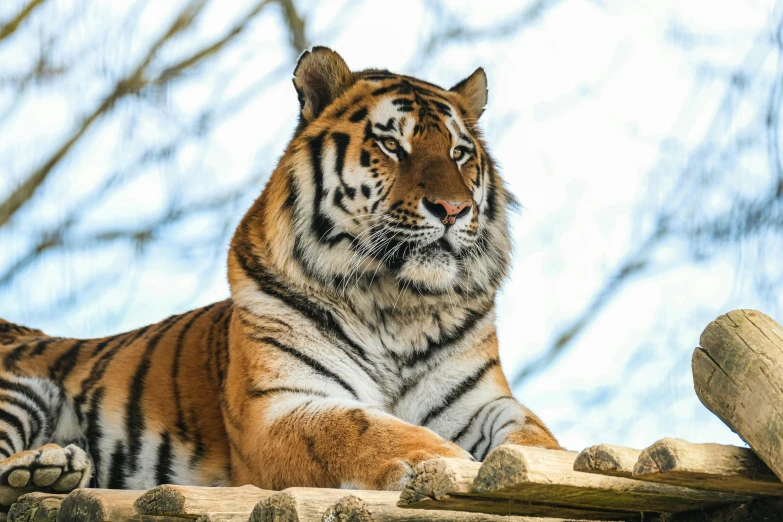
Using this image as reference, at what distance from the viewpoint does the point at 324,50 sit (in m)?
3.16

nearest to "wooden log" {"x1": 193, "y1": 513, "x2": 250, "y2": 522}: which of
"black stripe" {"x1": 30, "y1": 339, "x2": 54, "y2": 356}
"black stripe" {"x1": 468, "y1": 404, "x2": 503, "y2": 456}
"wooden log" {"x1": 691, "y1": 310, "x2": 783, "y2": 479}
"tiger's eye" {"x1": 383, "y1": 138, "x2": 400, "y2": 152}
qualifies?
"wooden log" {"x1": 691, "y1": 310, "x2": 783, "y2": 479}

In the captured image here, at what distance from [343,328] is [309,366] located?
18 cm

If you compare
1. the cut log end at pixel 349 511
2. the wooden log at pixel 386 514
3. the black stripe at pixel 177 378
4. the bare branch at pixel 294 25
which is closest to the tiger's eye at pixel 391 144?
the black stripe at pixel 177 378

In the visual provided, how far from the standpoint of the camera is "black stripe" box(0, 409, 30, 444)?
3240 millimetres

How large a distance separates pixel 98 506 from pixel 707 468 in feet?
4.12

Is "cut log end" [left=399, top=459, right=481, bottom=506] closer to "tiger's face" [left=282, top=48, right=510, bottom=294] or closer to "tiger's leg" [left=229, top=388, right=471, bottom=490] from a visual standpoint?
"tiger's leg" [left=229, top=388, right=471, bottom=490]

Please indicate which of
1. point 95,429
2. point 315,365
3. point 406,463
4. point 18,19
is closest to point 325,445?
point 406,463

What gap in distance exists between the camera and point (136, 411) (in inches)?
134

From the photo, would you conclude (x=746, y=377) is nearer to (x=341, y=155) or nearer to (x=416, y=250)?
(x=416, y=250)

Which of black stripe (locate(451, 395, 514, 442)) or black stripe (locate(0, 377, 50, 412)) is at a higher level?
black stripe (locate(0, 377, 50, 412))

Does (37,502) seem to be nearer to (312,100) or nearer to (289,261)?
(289,261)

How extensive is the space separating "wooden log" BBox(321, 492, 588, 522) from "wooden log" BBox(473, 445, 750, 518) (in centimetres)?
17

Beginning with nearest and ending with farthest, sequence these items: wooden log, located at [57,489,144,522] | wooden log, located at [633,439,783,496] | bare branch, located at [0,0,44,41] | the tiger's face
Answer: wooden log, located at [633,439,783,496] < wooden log, located at [57,489,144,522] < the tiger's face < bare branch, located at [0,0,44,41]

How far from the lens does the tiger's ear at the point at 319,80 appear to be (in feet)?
10.4
